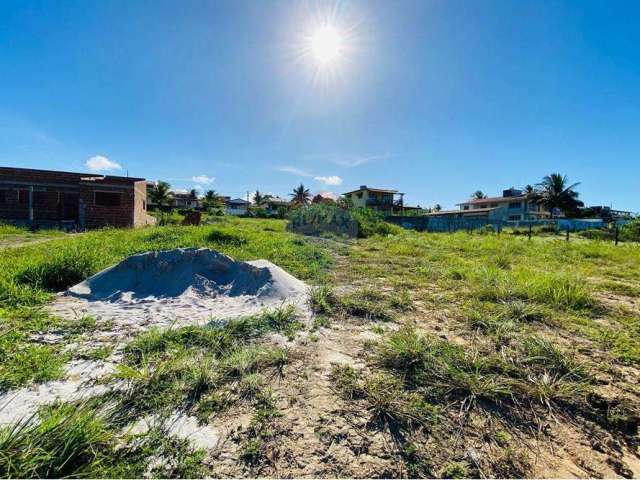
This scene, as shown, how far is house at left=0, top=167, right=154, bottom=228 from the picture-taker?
51.1 feet

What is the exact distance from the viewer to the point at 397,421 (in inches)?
69.1

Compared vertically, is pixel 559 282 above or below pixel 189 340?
above

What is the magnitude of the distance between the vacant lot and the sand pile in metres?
0.37

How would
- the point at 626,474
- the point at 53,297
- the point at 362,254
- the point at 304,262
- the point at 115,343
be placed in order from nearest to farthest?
1. the point at 626,474
2. the point at 115,343
3. the point at 53,297
4. the point at 304,262
5. the point at 362,254

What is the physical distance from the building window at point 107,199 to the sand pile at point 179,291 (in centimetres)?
1521

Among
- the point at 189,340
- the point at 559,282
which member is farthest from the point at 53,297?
the point at 559,282

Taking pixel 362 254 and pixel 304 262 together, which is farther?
pixel 362 254

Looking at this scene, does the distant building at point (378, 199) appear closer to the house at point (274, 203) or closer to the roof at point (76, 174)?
the house at point (274, 203)

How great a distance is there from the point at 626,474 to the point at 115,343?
146 inches

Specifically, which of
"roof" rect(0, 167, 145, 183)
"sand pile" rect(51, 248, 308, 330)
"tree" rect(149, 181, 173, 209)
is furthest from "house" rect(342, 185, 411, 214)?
"sand pile" rect(51, 248, 308, 330)

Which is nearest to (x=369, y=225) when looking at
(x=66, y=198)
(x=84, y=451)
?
(x=84, y=451)

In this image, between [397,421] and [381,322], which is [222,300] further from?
[397,421]

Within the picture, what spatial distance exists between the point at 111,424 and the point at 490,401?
7.80 feet

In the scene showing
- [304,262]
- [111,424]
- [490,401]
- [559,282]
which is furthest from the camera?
[304,262]
